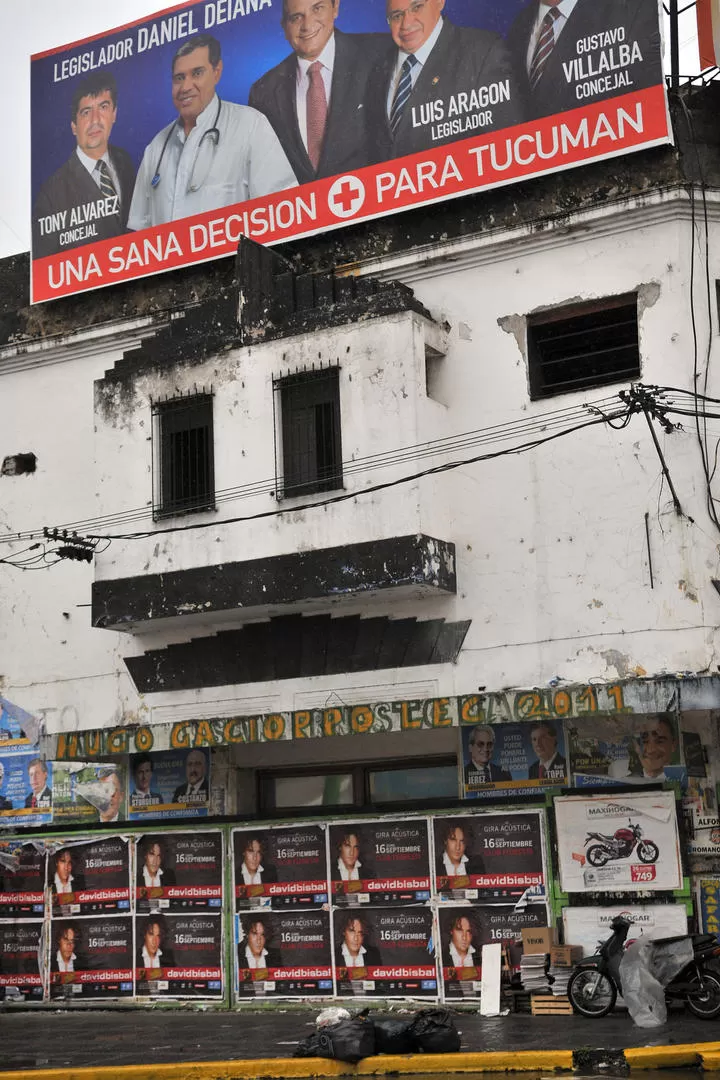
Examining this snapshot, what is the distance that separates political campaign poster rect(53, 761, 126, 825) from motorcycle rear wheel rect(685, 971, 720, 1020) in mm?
7206

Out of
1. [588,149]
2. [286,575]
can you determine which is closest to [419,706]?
[286,575]

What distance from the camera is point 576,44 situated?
50.0 feet

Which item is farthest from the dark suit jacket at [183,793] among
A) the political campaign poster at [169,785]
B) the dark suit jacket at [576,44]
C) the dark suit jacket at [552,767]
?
the dark suit jacket at [576,44]

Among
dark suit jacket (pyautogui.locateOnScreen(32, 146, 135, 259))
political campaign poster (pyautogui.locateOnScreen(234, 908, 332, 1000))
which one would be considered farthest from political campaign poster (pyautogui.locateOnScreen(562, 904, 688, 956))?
dark suit jacket (pyautogui.locateOnScreen(32, 146, 135, 259))

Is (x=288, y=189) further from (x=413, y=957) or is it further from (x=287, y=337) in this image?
(x=413, y=957)

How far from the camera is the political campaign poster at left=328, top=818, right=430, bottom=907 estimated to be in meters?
14.8

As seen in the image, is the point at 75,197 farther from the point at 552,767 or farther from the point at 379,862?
the point at 552,767

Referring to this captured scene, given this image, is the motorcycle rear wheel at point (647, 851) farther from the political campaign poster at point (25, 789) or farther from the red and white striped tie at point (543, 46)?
the red and white striped tie at point (543, 46)

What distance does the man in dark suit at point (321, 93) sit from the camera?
16.6m

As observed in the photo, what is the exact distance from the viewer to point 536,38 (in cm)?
1555

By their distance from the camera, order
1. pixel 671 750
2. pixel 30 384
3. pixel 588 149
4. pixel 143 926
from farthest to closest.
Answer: pixel 30 384
pixel 143 926
pixel 588 149
pixel 671 750

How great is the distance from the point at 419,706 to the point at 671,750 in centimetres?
251

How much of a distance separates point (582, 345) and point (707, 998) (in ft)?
21.9

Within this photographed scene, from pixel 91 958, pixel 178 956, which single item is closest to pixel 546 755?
pixel 178 956
